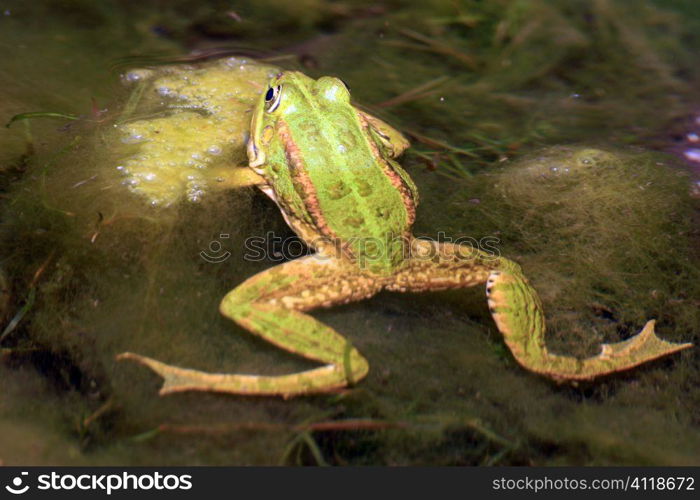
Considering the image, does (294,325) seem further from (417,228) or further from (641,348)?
(641,348)

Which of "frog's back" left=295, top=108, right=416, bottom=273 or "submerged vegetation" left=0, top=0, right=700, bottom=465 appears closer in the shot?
"submerged vegetation" left=0, top=0, right=700, bottom=465

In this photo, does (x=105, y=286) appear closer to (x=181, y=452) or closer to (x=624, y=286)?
(x=181, y=452)

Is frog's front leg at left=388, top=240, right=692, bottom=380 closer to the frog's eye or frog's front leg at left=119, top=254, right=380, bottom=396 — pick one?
A: frog's front leg at left=119, top=254, right=380, bottom=396

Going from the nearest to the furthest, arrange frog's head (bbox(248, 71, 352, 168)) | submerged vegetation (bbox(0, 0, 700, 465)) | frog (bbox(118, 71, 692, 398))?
1. submerged vegetation (bbox(0, 0, 700, 465))
2. frog (bbox(118, 71, 692, 398))
3. frog's head (bbox(248, 71, 352, 168))

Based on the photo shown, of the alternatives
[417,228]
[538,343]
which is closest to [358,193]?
[417,228]

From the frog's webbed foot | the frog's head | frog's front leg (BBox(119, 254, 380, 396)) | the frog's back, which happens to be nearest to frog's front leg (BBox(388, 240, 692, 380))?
the frog's webbed foot
